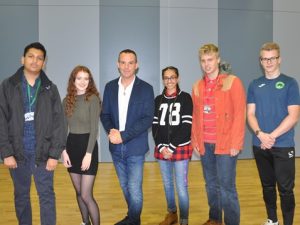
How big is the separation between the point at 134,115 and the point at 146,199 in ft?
5.36

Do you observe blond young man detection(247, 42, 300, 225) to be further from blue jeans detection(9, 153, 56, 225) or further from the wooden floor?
blue jeans detection(9, 153, 56, 225)

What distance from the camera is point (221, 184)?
3057 mm

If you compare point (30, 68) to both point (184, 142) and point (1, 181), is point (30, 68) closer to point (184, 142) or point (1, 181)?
point (184, 142)

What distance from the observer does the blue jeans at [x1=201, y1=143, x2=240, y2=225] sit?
3.02 m

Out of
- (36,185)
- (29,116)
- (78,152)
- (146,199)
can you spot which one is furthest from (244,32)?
(36,185)

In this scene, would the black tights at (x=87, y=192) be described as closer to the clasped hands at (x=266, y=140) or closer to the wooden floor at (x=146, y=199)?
the wooden floor at (x=146, y=199)

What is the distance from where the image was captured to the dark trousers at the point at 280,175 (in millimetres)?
3004

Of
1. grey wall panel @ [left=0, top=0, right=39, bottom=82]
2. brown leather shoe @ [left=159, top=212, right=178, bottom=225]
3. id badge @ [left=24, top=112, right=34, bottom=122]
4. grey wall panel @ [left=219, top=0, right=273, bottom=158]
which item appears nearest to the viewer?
id badge @ [left=24, top=112, right=34, bottom=122]

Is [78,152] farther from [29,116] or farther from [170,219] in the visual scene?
[170,219]

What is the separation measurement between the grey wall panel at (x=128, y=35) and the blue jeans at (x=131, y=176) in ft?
12.1

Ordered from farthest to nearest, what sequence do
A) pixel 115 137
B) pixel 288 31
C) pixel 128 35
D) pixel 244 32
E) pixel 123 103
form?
pixel 288 31, pixel 244 32, pixel 128 35, pixel 123 103, pixel 115 137

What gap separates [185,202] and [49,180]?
1.22 m

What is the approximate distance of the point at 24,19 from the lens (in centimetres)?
674

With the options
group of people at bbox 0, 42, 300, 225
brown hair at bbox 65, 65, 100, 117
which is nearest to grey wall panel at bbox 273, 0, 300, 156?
group of people at bbox 0, 42, 300, 225
